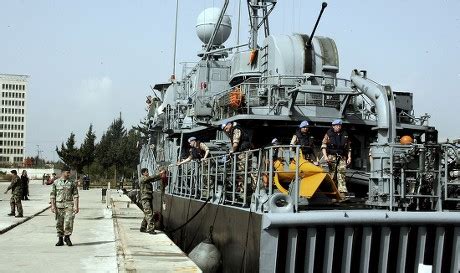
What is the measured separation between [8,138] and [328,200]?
522 feet

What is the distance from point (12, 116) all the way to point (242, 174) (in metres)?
156

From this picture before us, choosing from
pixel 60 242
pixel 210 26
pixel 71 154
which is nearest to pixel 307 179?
pixel 60 242

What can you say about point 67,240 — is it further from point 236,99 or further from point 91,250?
point 236,99

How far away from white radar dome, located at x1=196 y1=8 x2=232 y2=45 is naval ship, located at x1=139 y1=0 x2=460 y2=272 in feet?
22.4

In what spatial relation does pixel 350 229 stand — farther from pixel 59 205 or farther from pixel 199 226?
pixel 59 205

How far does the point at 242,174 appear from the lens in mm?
9852

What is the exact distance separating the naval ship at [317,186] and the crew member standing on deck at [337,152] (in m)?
0.24

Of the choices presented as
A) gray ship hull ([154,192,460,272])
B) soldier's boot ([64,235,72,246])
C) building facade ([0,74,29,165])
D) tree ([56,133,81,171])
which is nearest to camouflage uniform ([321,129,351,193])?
gray ship hull ([154,192,460,272])

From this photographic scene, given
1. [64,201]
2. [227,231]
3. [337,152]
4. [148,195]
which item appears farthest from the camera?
[148,195]

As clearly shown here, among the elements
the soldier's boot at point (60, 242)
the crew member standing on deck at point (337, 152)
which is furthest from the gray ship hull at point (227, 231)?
the soldier's boot at point (60, 242)

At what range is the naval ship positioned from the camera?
25.6 feet

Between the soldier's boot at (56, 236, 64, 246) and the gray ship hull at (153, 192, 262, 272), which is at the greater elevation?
the gray ship hull at (153, 192, 262, 272)

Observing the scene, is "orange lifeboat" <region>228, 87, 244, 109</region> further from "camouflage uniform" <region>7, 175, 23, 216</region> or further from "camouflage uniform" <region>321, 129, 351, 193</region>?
"camouflage uniform" <region>7, 175, 23, 216</region>

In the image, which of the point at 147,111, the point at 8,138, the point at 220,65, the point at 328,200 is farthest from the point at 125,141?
the point at 8,138
